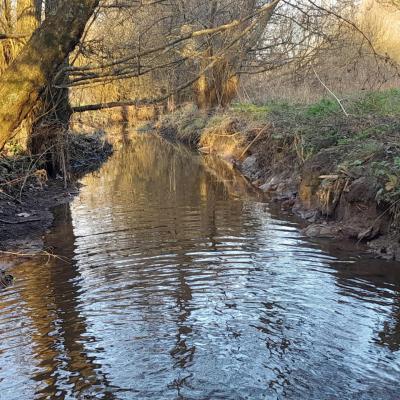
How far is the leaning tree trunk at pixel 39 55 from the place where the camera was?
246 inches

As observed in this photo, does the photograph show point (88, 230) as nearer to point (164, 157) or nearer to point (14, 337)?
point (14, 337)

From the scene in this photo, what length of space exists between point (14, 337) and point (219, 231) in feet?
14.3

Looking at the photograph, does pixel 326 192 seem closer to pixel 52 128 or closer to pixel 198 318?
pixel 198 318

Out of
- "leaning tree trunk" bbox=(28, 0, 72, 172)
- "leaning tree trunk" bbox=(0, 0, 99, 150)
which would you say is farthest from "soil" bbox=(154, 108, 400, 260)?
"leaning tree trunk" bbox=(28, 0, 72, 172)

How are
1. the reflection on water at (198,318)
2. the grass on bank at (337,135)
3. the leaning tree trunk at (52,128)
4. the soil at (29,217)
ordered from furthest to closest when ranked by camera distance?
the leaning tree trunk at (52,128) < the soil at (29,217) < the grass on bank at (337,135) < the reflection on water at (198,318)

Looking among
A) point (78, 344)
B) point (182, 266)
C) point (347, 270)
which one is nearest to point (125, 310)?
point (78, 344)

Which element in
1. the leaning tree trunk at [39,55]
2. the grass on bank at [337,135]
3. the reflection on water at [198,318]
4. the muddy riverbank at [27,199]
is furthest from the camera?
the muddy riverbank at [27,199]

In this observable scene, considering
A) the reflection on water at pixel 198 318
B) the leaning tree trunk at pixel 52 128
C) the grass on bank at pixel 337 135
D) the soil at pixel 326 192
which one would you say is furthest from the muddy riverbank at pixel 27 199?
the grass on bank at pixel 337 135

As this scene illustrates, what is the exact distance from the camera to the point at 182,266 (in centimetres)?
Result: 713

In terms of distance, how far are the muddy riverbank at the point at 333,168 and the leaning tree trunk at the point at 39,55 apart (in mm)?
4711

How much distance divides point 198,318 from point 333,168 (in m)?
5.26

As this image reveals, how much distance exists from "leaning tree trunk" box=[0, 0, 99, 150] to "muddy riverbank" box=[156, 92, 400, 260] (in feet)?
15.5

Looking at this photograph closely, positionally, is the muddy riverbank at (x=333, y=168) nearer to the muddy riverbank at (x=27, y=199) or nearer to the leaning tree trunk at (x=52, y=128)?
the muddy riverbank at (x=27, y=199)

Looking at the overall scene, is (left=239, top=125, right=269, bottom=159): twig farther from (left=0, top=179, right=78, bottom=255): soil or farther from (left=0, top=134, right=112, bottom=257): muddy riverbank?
(left=0, top=179, right=78, bottom=255): soil
